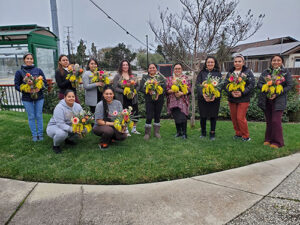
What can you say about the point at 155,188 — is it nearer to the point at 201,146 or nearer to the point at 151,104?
the point at 201,146

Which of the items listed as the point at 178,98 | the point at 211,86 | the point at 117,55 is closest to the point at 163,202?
the point at 211,86

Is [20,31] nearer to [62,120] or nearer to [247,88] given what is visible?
[62,120]

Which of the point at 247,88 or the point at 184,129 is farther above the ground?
the point at 247,88

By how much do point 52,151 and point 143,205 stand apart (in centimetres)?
246

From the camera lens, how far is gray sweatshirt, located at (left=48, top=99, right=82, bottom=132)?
429 centimetres

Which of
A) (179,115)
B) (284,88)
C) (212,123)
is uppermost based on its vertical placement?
(284,88)

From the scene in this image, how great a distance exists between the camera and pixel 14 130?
5867 millimetres

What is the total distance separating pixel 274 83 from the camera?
14.7 feet

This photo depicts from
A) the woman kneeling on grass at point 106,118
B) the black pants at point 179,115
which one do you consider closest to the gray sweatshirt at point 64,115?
the woman kneeling on grass at point 106,118

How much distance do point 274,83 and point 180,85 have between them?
1783mm

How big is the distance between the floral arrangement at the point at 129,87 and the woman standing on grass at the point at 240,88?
1961 mm

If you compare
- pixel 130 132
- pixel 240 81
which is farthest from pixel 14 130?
pixel 240 81

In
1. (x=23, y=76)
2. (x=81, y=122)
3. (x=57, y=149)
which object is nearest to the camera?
(x=81, y=122)

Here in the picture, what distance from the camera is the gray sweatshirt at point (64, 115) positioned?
14.1 ft
